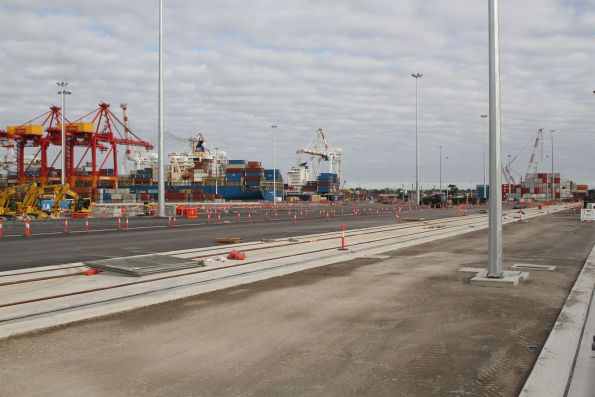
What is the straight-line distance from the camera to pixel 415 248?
20.6 meters

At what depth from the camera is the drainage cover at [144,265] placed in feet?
44.5

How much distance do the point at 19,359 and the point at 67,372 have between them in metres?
0.95

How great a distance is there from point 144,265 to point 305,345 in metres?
8.15

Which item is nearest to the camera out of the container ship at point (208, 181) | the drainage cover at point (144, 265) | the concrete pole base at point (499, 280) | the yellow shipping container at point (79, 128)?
the concrete pole base at point (499, 280)

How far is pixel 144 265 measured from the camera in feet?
47.0

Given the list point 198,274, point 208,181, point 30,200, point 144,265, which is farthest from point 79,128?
point 198,274

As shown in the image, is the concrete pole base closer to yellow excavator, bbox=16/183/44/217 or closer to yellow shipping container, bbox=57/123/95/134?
yellow excavator, bbox=16/183/44/217

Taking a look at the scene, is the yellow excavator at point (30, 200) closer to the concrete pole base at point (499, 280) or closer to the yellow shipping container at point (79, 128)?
the concrete pole base at point (499, 280)

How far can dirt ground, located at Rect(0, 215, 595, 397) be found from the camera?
19.0ft

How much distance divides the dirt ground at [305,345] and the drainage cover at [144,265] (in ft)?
10.1

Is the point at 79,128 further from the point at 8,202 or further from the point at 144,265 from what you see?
the point at 144,265

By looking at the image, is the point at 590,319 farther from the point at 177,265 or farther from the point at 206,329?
the point at 177,265

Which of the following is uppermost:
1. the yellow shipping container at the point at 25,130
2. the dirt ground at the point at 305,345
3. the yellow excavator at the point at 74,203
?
the yellow shipping container at the point at 25,130

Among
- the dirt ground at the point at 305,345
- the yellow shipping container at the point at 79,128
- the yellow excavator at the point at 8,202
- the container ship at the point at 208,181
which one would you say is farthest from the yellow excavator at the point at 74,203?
the container ship at the point at 208,181
